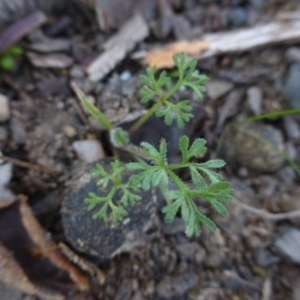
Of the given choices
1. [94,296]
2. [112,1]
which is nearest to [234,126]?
[112,1]

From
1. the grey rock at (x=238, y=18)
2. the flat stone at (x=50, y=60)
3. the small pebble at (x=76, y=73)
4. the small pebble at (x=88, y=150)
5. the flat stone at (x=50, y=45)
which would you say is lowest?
the small pebble at (x=88, y=150)

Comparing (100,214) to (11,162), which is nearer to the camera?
(100,214)

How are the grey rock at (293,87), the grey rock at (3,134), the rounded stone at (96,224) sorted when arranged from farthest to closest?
the grey rock at (293,87), the grey rock at (3,134), the rounded stone at (96,224)

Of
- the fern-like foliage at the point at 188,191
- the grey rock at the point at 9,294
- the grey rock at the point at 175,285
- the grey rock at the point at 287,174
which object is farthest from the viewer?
the grey rock at the point at 287,174

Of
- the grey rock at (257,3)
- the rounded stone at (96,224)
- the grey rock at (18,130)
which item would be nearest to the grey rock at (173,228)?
the rounded stone at (96,224)

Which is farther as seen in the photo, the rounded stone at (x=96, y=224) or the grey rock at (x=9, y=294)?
the rounded stone at (x=96, y=224)

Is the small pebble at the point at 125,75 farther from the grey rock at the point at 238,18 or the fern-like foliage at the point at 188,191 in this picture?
the fern-like foliage at the point at 188,191

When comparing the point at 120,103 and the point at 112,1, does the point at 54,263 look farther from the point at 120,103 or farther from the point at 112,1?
the point at 112,1
